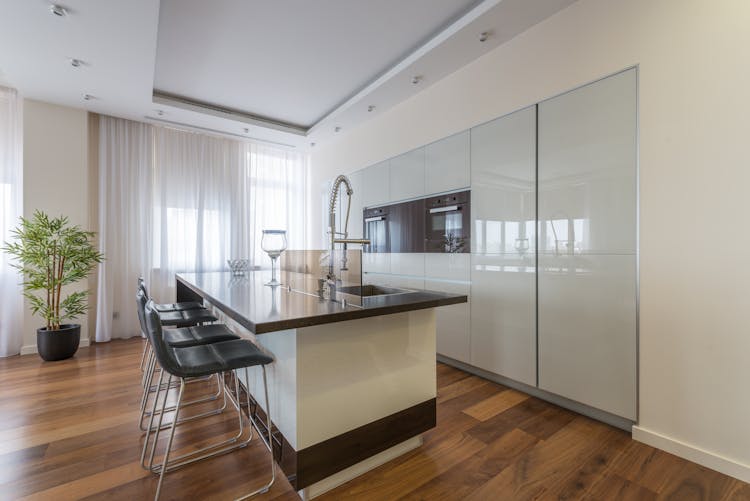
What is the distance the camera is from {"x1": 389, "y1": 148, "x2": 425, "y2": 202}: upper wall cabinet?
356cm

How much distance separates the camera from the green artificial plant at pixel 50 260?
3.48 m

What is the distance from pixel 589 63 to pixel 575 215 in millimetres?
1008

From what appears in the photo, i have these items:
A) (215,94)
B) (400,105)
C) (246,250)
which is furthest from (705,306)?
(246,250)

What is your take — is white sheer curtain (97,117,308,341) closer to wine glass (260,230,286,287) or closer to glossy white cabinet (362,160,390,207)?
glossy white cabinet (362,160,390,207)

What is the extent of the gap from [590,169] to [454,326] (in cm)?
174

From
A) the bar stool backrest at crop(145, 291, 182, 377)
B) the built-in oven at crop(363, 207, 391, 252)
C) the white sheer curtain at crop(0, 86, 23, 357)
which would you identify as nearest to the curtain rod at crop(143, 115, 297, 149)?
the white sheer curtain at crop(0, 86, 23, 357)

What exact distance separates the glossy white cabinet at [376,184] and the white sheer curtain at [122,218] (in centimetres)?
296

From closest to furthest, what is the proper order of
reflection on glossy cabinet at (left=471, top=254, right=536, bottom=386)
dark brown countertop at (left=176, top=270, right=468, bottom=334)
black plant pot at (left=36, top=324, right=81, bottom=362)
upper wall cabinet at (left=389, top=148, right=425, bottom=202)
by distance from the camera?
dark brown countertop at (left=176, top=270, right=468, bottom=334)
reflection on glossy cabinet at (left=471, top=254, right=536, bottom=386)
black plant pot at (left=36, top=324, right=81, bottom=362)
upper wall cabinet at (left=389, top=148, right=425, bottom=202)

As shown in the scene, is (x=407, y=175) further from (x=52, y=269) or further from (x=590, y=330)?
(x=52, y=269)

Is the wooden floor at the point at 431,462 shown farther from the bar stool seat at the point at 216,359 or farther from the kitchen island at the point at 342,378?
the bar stool seat at the point at 216,359

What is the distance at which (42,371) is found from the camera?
3209 millimetres

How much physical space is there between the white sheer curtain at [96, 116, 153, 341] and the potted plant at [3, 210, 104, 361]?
438 millimetres

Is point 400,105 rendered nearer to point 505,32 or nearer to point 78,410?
point 505,32

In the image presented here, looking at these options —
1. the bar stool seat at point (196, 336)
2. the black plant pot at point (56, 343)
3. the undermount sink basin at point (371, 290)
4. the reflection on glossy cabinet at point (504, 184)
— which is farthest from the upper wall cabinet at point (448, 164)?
the black plant pot at point (56, 343)
